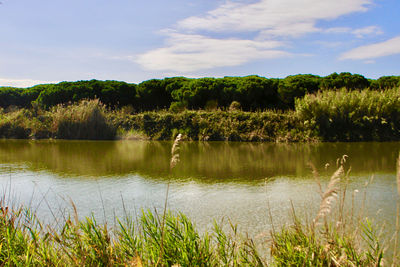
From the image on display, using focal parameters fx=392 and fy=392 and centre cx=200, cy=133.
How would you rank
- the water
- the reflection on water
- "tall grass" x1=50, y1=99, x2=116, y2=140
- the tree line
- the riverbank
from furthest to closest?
the tree line, "tall grass" x1=50, y1=99, x2=116, y2=140, the riverbank, the reflection on water, the water

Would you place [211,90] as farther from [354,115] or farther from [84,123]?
[354,115]

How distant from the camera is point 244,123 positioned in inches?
596

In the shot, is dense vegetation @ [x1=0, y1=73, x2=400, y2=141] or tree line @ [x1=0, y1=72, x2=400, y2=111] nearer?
dense vegetation @ [x1=0, y1=73, x2=400, y2=141]

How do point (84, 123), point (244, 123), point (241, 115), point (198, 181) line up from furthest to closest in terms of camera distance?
1. point (84, 123)
2. point (241, 115)
3. point (244, 123)
4. point (198, 181)

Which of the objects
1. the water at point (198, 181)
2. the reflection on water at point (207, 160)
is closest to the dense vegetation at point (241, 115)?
the reflection on water at point (207, 160)

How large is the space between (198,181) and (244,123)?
8.24 m

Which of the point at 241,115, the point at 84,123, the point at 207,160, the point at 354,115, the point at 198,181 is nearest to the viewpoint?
the point at 198,181

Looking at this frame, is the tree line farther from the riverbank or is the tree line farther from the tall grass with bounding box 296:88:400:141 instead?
the tall grass with bounding box 296:88:400:141

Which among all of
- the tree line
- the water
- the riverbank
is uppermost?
the tree line

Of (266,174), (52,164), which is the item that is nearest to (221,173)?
(266,174)

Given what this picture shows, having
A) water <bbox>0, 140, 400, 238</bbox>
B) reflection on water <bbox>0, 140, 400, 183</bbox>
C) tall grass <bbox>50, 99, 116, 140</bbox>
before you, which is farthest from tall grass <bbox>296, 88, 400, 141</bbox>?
tall grass <bbox>50, 99, 116, 140</bbox>

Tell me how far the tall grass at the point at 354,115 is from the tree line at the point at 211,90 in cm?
394

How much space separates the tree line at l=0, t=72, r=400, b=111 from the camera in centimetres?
1939

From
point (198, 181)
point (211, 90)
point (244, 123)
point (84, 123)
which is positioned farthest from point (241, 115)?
point (198, 181)
